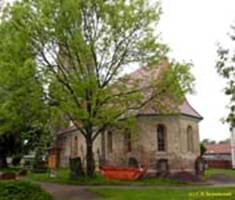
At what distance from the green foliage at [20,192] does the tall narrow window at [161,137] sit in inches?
912

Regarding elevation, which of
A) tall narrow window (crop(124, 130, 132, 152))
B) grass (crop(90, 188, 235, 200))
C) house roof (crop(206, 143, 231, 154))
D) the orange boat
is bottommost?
grass (crop(90, 188, 235, 200))

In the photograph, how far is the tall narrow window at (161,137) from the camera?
46094 millimetres

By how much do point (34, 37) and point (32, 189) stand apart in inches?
591

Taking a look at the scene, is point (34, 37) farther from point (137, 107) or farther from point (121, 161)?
point (121, 161)

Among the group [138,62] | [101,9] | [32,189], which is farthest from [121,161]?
[32,189]

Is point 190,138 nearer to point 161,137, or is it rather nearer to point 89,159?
point 161,137

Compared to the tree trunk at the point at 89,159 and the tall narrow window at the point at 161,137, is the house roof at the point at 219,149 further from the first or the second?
the tree trunk at the point at 89,159

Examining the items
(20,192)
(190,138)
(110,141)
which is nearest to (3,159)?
(110,141)

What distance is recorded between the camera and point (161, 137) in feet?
152

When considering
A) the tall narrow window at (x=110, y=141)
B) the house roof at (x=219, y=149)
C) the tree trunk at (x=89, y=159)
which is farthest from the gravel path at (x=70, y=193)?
the house roof at (x=219, y=149)

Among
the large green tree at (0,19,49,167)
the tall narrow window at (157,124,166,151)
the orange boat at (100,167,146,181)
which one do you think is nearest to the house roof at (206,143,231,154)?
the tall narrow window at (157,124,166,151)

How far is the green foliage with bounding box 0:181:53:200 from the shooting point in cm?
2291

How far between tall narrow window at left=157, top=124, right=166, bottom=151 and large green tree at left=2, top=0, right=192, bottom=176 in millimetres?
8407

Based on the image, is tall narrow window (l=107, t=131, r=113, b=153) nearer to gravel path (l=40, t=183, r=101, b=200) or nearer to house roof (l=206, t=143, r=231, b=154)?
gravel path (l=40, t=183, r=101, b=200)
